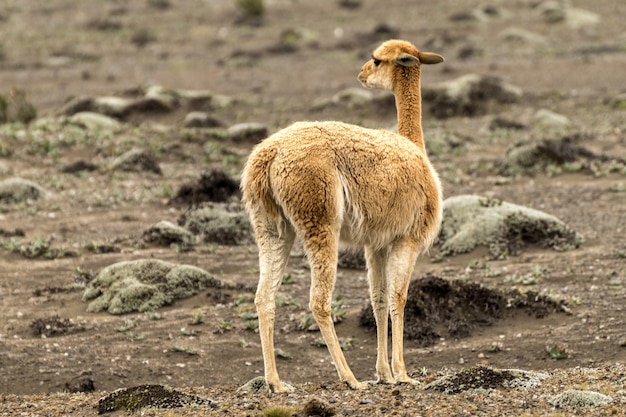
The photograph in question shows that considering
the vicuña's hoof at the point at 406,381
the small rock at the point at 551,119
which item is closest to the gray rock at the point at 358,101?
the small rock at the point at 551,119

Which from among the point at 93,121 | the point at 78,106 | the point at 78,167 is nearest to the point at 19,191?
the point at 78,167

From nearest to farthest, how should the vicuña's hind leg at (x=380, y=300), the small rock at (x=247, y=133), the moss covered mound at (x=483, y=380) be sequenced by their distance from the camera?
the moss covered mound at (x=483, y=380)
the vicuña's hind leg at (x=380, y=300)
the small rock at (x=247, y=133)

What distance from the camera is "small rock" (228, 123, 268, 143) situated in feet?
78.4

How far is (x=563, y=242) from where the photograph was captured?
14875 millimetres

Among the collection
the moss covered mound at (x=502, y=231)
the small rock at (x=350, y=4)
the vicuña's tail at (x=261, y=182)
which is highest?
the vicuña's tail at (x=261, y=182)

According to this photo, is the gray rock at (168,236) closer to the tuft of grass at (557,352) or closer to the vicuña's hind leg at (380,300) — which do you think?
the tuft of grass at (557,352)

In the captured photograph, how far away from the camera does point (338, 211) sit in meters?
8.43

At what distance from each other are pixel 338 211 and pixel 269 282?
0.85 meters

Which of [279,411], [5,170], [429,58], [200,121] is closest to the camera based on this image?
[279,411]

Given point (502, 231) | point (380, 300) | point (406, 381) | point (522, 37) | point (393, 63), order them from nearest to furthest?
point (406, 381) → point (380, 300) → point (393, 63) → point (502, 231) → point (522, 37)

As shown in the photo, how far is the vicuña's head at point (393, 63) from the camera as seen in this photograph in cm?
998

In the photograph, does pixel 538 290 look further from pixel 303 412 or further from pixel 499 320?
pixel 303 412

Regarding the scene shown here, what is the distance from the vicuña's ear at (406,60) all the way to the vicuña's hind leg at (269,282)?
2.35 metres

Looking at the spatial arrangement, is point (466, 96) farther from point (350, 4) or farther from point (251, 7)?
point (350, 4)
